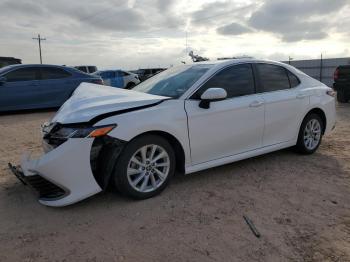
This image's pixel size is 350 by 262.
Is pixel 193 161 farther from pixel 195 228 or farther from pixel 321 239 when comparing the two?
pixel 321 239

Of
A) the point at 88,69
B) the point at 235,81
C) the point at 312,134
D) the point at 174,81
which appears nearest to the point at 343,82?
the point at 312,134

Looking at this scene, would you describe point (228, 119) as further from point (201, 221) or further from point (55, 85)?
point (55, 85)

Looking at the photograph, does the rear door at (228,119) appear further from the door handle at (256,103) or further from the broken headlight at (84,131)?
the broken headlight at (84,131)

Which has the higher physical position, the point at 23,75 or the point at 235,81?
the point at 23,75

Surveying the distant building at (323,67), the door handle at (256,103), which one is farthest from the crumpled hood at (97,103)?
the distant building at (323,67)

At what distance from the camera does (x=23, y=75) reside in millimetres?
10344

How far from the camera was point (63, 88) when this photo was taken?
35.7 ft

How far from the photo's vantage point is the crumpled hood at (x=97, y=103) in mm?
3658

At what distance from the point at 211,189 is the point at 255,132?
3.49 feet

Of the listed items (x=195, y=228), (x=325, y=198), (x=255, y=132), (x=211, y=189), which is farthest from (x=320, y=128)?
(x=195, y=228)

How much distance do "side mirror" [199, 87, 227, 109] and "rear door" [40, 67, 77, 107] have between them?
7199 millimetres

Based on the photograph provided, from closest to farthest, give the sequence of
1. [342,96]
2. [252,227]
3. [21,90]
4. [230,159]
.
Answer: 1. [252,227]
2. [230,159]
3. [21,90]
4. [342,96]

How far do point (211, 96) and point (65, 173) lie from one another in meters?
1.76

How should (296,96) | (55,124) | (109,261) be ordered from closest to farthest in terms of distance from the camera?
(109,261) → (55,124) → (296,96)
